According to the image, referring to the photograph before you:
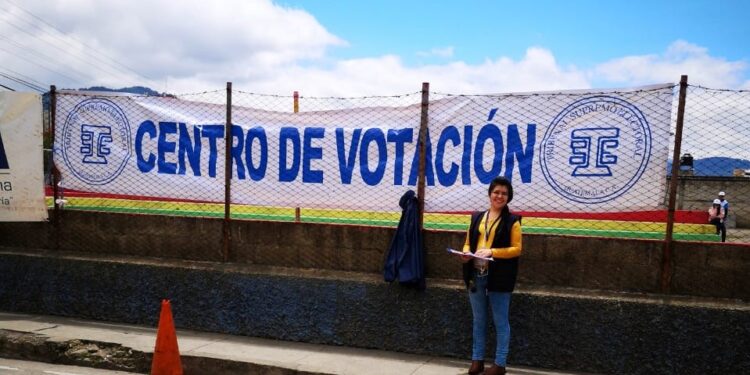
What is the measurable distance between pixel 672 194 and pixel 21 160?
7.43m

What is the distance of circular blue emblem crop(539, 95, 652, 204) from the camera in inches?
210

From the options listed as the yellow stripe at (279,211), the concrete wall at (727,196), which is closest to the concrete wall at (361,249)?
the yellow stripe at (279,211)

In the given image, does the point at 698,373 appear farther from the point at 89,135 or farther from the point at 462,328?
the point at 89,135

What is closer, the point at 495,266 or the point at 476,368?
→ the point at 495,266

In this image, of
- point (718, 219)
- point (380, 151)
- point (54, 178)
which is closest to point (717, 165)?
point (380, 151)

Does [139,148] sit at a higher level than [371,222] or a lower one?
higher

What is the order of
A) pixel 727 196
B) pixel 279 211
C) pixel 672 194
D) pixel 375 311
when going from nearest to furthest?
pixel 672 194
pixel 375 311
pixel 279 211
pixel 727 196

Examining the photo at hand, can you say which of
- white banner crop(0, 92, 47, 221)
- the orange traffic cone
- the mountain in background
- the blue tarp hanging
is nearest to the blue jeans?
the blue tarp hanging

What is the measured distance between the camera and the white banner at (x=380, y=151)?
5.39 meters

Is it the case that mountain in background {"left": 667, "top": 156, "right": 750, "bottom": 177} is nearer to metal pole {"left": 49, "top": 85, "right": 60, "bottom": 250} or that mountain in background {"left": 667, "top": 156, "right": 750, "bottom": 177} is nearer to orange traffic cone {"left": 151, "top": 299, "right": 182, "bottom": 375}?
orange traffic cone {"left": 151, "top": 299, "right": 182, "bottom": 375}

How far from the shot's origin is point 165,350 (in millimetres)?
5035

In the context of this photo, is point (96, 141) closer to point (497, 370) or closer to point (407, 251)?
point (407, 251)

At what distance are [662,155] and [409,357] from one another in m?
3.02

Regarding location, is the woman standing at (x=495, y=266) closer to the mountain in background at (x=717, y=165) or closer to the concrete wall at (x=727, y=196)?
the mountain in background at (x=717, y=165)
